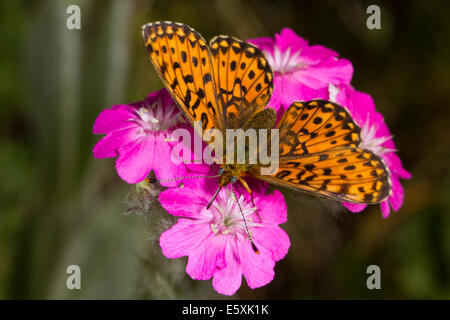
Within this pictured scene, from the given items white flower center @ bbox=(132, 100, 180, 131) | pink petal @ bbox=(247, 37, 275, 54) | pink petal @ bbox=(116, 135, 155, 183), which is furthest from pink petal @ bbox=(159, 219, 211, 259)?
pink petal @ bbox=(247, 37, 275, 54)

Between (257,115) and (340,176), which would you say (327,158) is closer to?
(340,176)

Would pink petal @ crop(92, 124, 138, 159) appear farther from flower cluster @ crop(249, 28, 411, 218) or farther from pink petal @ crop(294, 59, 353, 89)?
pink petal @ crop(294, 59, 353, 89)

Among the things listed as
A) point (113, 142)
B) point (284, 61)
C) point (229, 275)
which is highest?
point (284, 61)

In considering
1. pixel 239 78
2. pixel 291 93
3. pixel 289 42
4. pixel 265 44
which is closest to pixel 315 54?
pixel 289 42

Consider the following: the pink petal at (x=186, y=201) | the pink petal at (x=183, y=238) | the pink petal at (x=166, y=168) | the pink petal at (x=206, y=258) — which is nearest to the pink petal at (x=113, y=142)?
the pink petal at (x=166, y=168)
